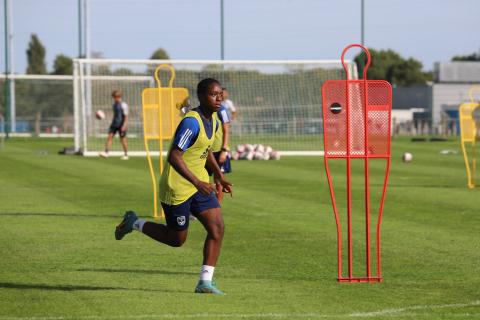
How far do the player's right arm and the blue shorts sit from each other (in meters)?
0.44

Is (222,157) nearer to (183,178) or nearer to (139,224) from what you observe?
(139,224)

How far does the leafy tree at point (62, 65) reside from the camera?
125 metres

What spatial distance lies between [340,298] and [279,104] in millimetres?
32607

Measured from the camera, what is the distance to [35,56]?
125000 millimetres

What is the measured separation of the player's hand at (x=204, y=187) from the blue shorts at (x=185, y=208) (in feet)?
1.63

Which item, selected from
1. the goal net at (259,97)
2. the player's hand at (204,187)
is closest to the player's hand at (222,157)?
the player's hand at (204,187)

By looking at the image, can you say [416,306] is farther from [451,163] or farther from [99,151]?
[99,151]

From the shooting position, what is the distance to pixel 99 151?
3938cm

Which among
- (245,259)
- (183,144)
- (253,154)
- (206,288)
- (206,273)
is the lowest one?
(253,154)

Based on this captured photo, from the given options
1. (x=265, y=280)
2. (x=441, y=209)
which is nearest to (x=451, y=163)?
(x=441, y=209)

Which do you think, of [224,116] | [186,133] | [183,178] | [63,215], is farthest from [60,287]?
[63,215]

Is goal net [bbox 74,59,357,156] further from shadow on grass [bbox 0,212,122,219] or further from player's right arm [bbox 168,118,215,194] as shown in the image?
player's right arm [bbox 168,118,215,194]

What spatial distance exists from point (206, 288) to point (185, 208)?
738mm

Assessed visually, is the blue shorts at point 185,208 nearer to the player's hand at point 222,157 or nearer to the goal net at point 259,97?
the player's hand at point 222,157
